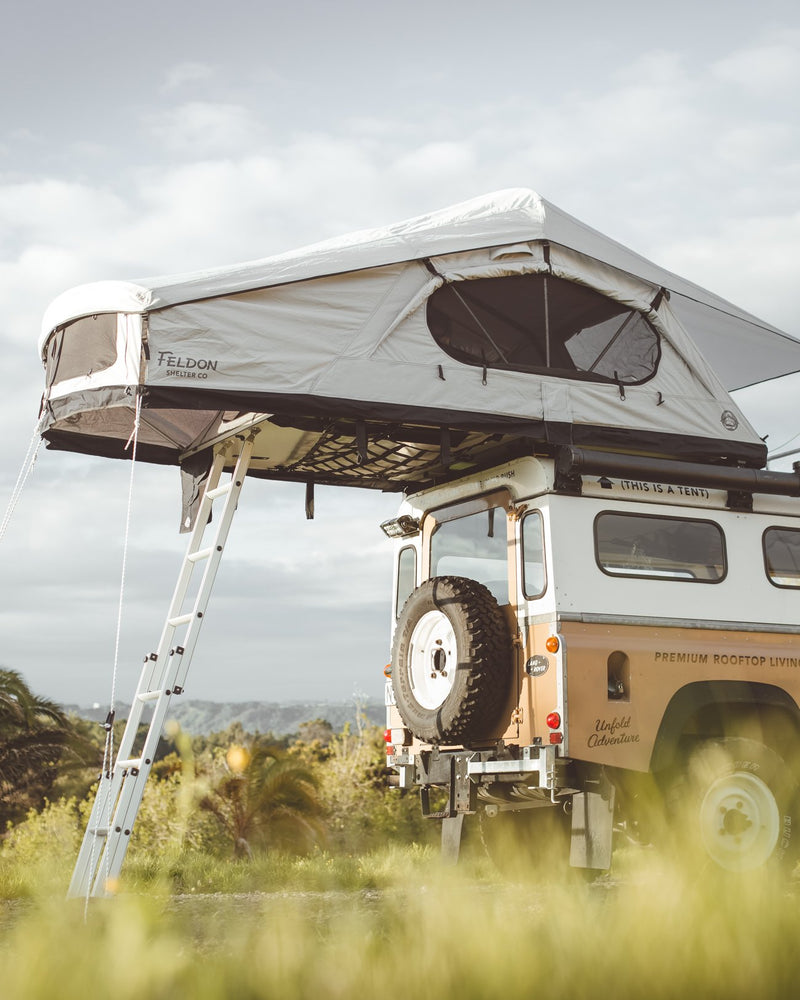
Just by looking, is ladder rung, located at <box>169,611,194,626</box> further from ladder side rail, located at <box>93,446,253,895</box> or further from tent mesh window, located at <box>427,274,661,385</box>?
tent mesh window, located at <box>427,274,661,385</box>

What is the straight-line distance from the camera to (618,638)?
7.32m

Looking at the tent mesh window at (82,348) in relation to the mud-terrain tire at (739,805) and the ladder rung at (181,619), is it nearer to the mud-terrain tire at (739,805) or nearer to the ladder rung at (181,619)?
the ladder rung at (181,619)

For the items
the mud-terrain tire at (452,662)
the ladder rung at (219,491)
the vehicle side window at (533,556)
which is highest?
the ladder rung at (219,491)

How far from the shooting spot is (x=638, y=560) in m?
7.68

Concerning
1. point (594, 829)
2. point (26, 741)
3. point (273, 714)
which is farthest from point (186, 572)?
point (273, 714)

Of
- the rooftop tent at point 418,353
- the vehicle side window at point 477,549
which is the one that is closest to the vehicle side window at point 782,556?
the rooftop tent at point 418,353

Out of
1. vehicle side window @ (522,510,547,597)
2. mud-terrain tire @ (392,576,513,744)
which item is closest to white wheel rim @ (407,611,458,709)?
mud-terrain tire @ (392,576,513,744)

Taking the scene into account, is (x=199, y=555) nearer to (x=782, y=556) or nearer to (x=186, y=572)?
(x=186, y=572)

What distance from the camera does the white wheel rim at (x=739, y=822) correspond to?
291 inches

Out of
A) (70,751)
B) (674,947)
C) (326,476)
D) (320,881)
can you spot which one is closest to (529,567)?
(326,476)

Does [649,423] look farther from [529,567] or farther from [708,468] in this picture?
[529,567]

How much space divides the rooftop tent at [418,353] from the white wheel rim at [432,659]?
1.27 meters

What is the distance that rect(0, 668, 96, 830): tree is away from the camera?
17.8 m

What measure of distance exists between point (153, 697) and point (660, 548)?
3.86 metres
